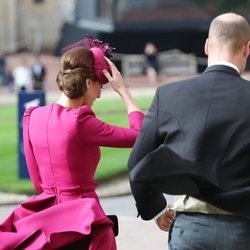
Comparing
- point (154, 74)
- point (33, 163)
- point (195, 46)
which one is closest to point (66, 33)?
point (195, 46)

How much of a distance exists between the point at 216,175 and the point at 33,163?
130 centimetres

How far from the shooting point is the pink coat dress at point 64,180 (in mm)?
4438

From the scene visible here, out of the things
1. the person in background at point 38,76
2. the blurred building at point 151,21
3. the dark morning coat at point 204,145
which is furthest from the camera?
the blurred building at point 151,21

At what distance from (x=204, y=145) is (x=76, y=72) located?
3.50 ft

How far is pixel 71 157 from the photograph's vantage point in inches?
181

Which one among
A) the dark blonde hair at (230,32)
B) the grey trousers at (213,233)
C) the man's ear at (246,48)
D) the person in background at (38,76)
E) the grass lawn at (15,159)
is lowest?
the person in background at (38,76)

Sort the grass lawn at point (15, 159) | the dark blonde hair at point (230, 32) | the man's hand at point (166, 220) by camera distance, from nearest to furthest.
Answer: the dark blonde hair at point (230, 32) → the man's hand at point (166, 220) → the grass lawn at point (15, 159)

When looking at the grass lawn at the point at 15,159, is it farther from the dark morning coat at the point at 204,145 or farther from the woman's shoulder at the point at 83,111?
the dark morning coat at the point at 204,145

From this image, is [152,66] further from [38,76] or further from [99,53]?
[99,53]

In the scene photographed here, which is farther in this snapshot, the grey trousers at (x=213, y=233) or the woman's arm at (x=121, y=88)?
the woman's arm at (x=121, y=88)

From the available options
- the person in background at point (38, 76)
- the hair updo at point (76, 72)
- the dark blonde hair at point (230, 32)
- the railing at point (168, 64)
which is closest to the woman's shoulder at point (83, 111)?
the hair updo at point (76, 72)

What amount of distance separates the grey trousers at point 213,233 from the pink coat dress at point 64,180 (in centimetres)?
71

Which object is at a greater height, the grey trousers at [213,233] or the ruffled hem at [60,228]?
the grey trousers at [213,233]

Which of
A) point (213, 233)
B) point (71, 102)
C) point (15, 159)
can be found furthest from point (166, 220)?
point (15, 159)
